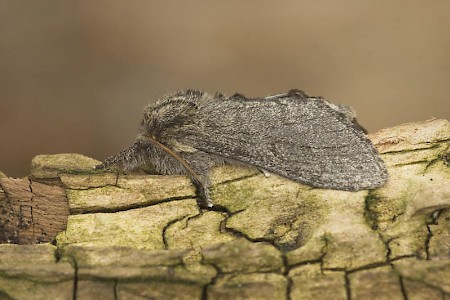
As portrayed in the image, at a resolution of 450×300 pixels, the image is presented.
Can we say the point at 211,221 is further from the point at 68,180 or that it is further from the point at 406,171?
the point at 406,171

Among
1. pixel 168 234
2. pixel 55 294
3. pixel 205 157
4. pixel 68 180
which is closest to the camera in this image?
pixel 55 294

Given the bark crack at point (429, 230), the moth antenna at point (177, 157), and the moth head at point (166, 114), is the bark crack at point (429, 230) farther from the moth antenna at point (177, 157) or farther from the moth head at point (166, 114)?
the moth head at point (166, 114)

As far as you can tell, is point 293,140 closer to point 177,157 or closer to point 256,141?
point 256,141

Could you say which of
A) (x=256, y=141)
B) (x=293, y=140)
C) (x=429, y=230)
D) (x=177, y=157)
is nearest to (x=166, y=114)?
(x=177, y=157)

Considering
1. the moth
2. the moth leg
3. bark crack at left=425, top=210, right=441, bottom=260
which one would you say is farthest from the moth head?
bark crack at left=425, top=210, right=441, bottom=260

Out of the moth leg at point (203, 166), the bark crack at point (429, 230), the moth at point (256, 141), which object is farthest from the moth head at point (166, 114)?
the bark crack at point (429, 230)

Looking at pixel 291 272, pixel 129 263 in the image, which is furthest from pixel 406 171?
pixel 129 263

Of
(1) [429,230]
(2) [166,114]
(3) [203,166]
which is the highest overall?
(2) [166,114]
